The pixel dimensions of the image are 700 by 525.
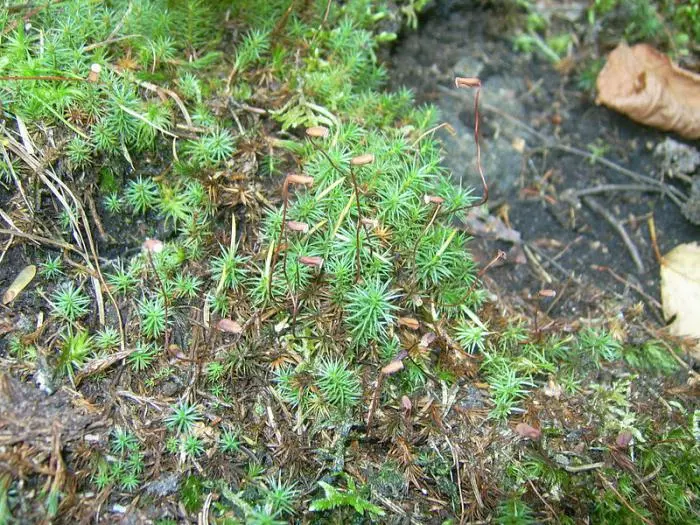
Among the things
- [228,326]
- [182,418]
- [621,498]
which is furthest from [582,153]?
[182,418]

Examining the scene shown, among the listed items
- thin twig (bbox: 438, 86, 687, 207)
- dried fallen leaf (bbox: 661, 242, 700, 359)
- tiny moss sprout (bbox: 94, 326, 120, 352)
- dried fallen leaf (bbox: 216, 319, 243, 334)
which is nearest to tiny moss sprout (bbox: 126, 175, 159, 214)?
tiny moss sprout (bbox: 94, 326, 120, 352)

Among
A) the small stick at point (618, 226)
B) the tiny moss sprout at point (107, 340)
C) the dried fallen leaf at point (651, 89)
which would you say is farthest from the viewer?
the dried fallen leaf at point (651, 89)

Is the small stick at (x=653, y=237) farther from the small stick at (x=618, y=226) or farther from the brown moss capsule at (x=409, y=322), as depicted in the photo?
the brown moss capsule at (x=409, y=322)

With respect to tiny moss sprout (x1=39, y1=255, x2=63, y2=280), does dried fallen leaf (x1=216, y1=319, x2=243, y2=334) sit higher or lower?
higher

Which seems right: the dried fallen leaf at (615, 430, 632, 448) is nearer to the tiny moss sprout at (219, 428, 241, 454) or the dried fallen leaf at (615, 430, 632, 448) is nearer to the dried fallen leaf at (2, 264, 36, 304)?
the tiny moss sprout at (219, 428, 241, 454)

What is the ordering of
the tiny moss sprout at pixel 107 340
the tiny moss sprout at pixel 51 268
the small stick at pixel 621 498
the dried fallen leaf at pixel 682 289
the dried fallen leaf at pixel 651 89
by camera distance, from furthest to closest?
the dried fallen leaf at pixel 651 89 → the dried fallen leaf at pixel 682 289 → the tiny moss sprout at pixel 51 268 → the tiny moss sprout at pixel 107 340 → the small stick at pixel 621 498

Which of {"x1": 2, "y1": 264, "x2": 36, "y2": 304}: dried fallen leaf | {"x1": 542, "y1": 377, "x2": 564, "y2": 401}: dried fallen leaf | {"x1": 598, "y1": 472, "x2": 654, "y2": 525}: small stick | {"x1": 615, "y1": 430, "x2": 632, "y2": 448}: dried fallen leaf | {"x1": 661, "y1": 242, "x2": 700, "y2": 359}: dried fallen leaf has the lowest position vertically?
{"x1": 598, "y1": 472, "x2": 654, "y2": 525}: small stick

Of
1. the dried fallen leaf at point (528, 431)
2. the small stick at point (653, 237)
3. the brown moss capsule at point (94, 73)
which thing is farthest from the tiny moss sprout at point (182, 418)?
the small stick at point (653, 237)
